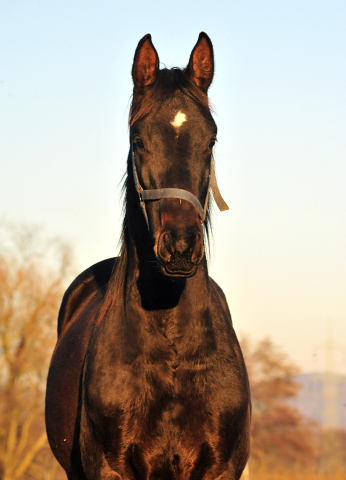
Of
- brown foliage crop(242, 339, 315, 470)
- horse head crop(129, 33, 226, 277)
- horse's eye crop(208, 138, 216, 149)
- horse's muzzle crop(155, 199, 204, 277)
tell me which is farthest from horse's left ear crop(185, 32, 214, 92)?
brown foliage crop(242, 339, 315, 470)

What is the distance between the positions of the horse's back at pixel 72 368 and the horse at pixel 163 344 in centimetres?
68

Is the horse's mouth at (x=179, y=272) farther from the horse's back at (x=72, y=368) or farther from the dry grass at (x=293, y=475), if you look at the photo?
the dry grass at (x=293, y=475)

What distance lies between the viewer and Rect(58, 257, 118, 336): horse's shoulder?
6117 mm

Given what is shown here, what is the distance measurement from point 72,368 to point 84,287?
5.06ft

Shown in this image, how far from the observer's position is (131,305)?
147 inches

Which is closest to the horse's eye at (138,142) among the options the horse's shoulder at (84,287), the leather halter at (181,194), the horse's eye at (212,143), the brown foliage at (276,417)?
the leather halter at (181,194)

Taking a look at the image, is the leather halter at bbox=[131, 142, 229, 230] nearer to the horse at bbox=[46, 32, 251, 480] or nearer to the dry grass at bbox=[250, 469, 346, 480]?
the horse at bbox=[46, 32, 251, 480]

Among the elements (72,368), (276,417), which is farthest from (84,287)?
(276,417)

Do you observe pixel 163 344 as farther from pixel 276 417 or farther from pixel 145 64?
pixel 276 417

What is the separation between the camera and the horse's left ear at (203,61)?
13.1 ft

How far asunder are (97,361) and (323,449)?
3663 centimetres

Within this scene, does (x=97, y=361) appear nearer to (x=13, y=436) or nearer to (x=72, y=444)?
(x=72, y=444)

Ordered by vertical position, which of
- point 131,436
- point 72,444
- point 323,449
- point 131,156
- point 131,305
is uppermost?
point 131,156

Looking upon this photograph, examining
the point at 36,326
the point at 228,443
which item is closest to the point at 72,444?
the point at 228,443
